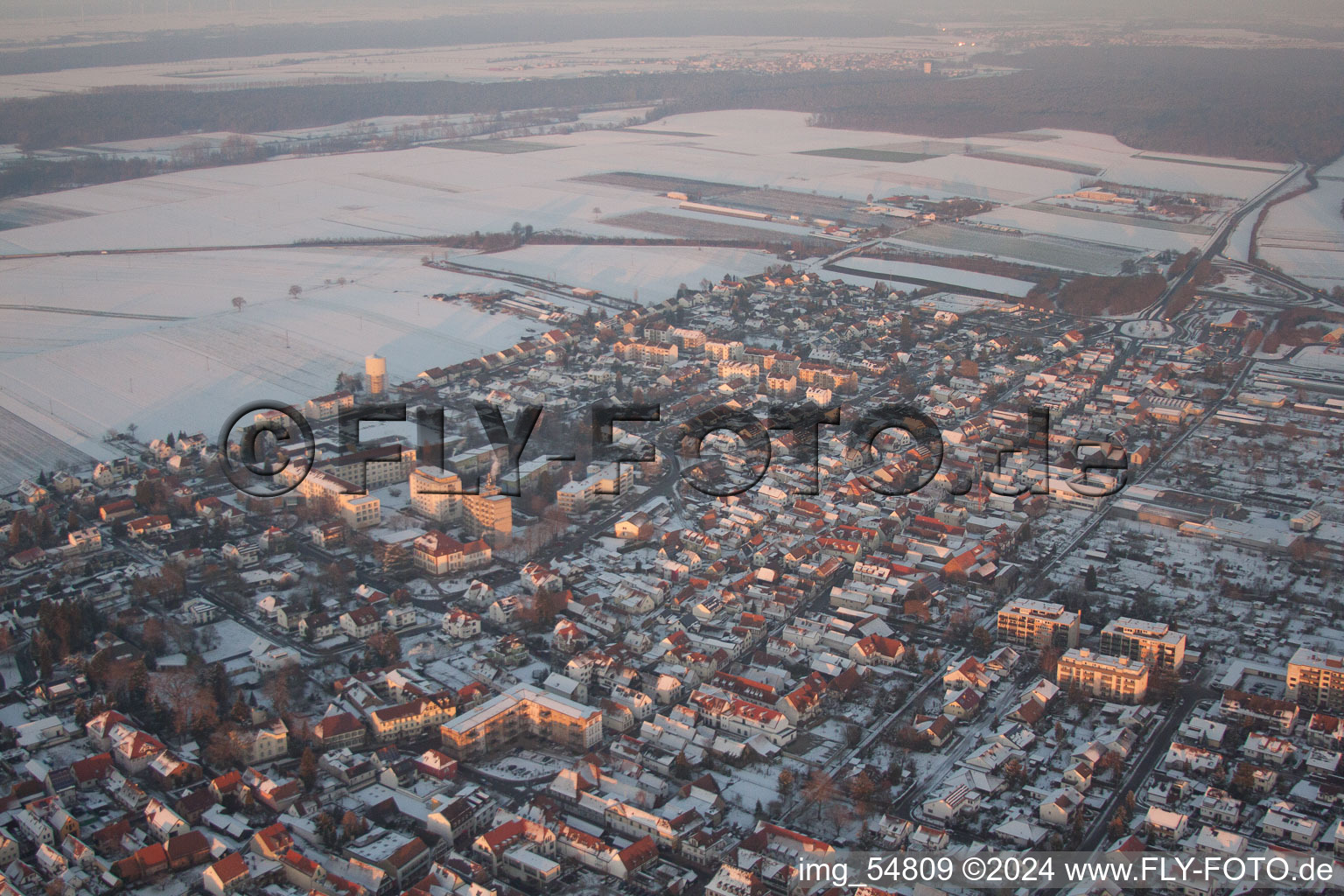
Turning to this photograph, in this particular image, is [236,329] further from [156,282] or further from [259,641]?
[259,641]

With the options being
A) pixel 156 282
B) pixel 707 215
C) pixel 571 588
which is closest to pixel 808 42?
pixel 707 215

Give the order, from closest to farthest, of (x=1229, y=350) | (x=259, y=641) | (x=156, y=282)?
(x=259, y=641) < (x=1229, y=350) < (x=156, y=282)

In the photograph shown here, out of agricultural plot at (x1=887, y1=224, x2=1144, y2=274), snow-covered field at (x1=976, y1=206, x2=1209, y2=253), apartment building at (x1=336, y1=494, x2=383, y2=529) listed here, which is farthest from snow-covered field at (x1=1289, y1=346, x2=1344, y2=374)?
apartment building at (x1=336, y1=494, x2=383, y2=529)

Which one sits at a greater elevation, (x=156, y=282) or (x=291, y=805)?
(x=156, y=282)

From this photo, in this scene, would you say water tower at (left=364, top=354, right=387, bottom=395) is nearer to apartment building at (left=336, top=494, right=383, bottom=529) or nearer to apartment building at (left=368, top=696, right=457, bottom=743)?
apartment building at (left=336, top=494, right=383, bottom=529)

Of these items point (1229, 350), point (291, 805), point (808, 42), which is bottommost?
point (291, 805)

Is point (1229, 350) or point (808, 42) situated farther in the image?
point (808, 42)

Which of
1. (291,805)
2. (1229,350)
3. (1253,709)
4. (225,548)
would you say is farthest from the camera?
(1229,350)
